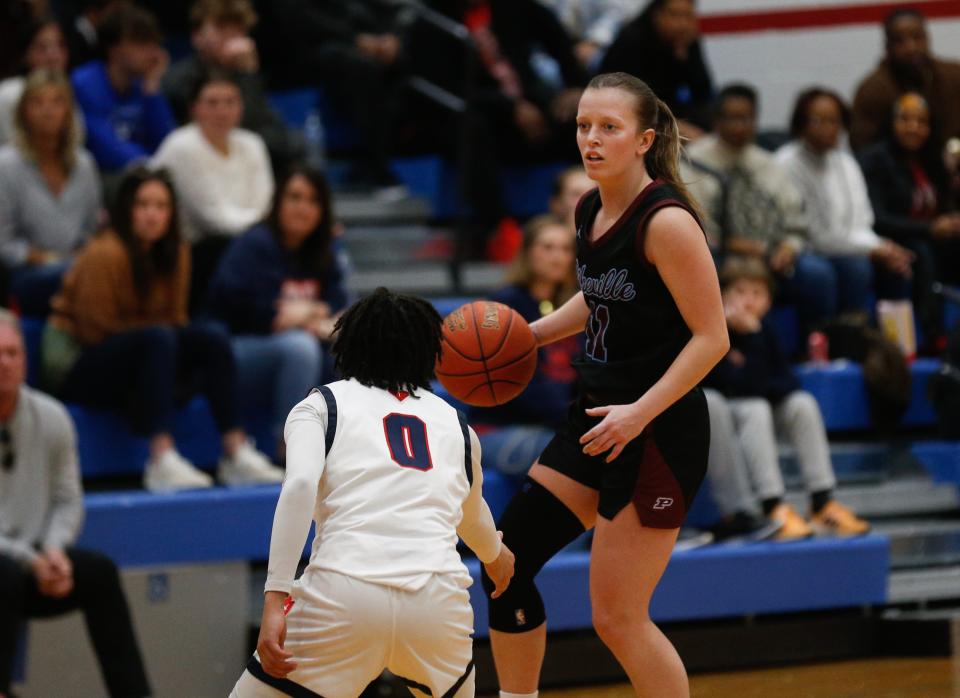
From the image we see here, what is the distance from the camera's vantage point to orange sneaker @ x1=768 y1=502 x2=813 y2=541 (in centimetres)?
584

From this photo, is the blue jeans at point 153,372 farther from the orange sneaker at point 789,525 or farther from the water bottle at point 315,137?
the water bottle at point 315,137

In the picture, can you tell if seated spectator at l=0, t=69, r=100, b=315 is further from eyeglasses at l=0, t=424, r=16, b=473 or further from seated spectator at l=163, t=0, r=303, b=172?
eyeglasses at l=0, t=424, r=16, b=473

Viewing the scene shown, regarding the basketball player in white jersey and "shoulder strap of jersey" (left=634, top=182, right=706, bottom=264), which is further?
"shoulder strap of jersey" (left=634, top=182, right=706, bottom=264)

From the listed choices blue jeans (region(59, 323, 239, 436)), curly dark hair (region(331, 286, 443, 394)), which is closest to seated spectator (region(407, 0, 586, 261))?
blue jeans (region(59, 323, 239, 436))

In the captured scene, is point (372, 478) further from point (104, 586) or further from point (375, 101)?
point (375, 101)

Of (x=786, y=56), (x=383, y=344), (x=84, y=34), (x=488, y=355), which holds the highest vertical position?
(x=84, y=34)

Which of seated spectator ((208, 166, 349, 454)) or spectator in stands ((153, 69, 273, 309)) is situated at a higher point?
spectator in stands ((153, 69, 273, 309))

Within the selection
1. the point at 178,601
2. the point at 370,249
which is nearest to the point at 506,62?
the point at 370,249

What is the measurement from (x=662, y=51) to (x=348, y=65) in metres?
1.60

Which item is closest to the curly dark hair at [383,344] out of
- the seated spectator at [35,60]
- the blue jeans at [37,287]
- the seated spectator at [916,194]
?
the blue jeans at [37,287]

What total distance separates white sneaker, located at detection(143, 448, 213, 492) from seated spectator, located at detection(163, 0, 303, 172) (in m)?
1.82

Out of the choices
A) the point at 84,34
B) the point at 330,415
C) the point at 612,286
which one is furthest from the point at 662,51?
the point at 330,415

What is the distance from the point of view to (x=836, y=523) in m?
5.95

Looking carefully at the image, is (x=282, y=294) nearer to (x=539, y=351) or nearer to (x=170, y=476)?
(x=170, y=476)
